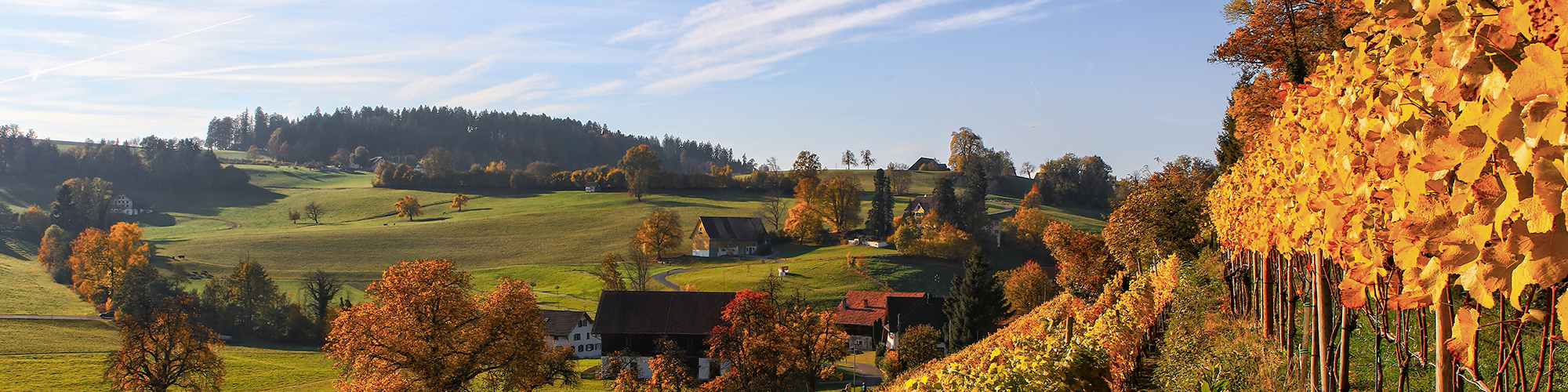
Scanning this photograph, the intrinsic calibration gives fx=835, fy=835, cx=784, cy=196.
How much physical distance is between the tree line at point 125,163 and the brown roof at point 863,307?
11432 centimetres

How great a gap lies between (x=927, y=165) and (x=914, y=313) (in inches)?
3636

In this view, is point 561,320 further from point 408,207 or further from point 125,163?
point 125,163

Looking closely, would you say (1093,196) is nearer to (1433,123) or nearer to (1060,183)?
(1060,183)


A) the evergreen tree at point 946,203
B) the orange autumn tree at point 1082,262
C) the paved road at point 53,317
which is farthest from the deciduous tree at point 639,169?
the orange autumn tree at point 1082,262

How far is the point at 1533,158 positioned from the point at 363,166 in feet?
672

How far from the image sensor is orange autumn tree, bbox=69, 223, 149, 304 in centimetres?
6925

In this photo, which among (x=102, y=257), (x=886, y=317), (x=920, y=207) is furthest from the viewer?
(x=920, y=207)

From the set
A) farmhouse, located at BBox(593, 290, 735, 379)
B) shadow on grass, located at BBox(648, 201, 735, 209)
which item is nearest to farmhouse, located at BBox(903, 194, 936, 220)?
Result: shadow on grass, located at BBox(648, 201, 735, 209)

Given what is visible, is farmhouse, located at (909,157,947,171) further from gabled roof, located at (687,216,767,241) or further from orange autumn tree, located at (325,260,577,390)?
orange autumn tree, located at (325,260,577,390)

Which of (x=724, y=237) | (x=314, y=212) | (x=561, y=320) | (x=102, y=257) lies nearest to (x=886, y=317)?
(x=561, y=320)

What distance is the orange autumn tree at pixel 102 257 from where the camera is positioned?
6925cm

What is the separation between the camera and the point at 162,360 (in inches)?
1660

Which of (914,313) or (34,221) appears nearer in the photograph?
(914,313)

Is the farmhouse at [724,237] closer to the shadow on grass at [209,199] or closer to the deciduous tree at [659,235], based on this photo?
the deciduous tree at [659,235]
